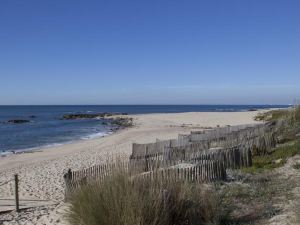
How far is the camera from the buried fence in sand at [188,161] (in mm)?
7563

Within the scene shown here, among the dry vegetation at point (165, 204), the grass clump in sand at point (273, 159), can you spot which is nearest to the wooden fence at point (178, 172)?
the dry vegetation at point (165, 204)

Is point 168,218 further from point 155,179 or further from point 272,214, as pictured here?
point 272,214

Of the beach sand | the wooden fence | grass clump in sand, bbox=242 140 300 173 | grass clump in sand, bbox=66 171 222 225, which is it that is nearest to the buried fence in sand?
the wooden fence

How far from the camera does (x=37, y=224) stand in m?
9.32

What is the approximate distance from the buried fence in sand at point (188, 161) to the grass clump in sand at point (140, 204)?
23 centimetres

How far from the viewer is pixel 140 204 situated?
247 inches

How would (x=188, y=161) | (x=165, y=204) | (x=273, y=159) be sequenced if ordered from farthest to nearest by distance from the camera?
(x=273, y=159) < (x=188, y=161) < (x=165, y=204)

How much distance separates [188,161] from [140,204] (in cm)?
560

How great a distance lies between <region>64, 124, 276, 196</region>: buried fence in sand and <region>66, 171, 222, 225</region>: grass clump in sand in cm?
23

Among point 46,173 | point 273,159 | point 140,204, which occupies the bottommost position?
point 46,173

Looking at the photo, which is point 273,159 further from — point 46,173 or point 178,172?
point 46,173

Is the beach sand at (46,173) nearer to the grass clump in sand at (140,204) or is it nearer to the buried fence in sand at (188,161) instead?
the buried fence in sand at (188,161)

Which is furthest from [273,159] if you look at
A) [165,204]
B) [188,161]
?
[165,204]

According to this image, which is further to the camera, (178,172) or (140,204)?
(178,172)
